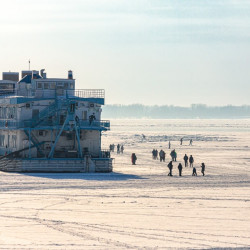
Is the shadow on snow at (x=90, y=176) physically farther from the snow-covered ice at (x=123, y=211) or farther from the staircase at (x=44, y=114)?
the staircase at (x=44, y=114)

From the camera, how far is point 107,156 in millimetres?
53562

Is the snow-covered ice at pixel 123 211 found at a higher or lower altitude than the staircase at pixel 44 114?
lower

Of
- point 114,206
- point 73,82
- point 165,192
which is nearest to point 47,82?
point 73,82

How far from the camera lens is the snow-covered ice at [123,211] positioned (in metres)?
25.2

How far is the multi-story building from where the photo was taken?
168ft

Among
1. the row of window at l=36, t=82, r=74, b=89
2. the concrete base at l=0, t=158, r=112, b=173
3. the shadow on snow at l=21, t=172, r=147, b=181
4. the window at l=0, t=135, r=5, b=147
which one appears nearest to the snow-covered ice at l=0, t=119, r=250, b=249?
the shadow on snow at l=21, t=172, r=147, b=181

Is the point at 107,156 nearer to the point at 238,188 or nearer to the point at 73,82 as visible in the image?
the point at 73,82

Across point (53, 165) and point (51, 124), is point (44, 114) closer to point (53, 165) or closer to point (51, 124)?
point (51, 124)

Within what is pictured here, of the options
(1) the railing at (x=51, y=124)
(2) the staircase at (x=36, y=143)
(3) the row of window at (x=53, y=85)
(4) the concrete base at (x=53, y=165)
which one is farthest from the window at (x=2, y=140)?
(4) the concrete base at (x=53, y=165)

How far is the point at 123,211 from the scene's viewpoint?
1242 inches

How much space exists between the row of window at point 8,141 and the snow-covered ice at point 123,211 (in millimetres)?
6142

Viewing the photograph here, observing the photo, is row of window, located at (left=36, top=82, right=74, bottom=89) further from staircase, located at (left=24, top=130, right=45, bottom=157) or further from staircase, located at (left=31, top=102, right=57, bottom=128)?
staircase, located at (left=24, top=130, right=45, bottom=157)

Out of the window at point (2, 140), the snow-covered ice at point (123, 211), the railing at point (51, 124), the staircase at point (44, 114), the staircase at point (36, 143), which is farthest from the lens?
the window at point (2, 140)

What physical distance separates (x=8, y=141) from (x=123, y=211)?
1043 inches
